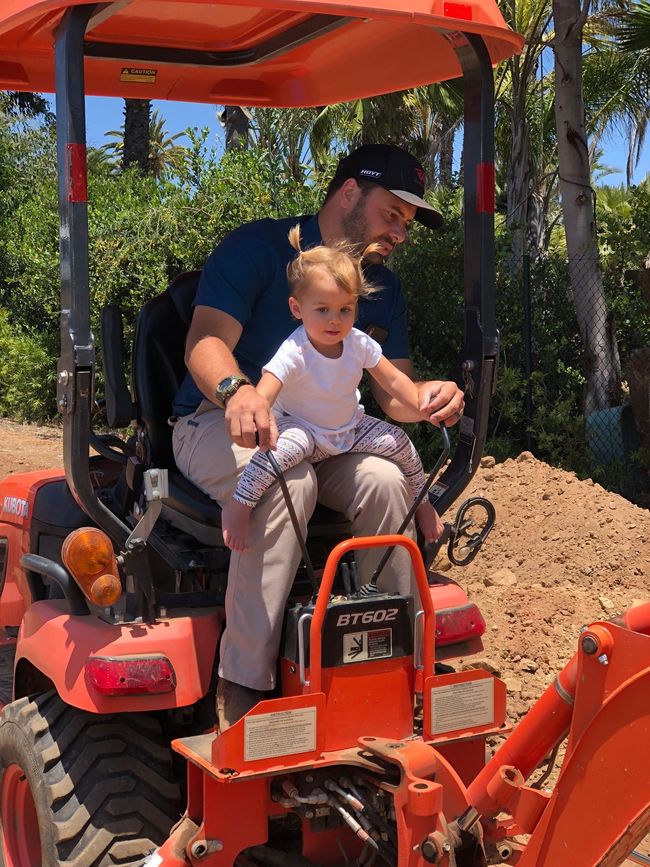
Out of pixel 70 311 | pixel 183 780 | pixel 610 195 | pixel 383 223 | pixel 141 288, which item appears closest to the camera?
pixel 70 311

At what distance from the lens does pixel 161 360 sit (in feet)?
12.9

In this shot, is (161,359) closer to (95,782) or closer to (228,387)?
(228,387)

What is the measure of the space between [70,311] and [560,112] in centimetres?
814

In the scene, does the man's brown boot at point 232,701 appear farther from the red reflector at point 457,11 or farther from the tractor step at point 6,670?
the red reflector at point 457,11

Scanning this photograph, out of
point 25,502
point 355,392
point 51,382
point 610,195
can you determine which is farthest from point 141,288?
point 610,195

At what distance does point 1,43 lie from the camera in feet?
12.7

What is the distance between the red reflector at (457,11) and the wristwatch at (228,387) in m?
1.13

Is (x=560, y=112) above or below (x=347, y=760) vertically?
above

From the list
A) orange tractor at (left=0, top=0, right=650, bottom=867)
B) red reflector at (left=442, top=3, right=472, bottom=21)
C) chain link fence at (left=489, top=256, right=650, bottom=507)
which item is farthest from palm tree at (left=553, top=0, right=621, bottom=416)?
red reflector at (left=442, top=3, right=472, bottom=21)

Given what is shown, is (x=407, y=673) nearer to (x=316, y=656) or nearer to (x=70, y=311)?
(x=316, y=656)

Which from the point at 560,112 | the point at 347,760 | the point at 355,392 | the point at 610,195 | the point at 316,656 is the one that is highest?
the point at 610,195

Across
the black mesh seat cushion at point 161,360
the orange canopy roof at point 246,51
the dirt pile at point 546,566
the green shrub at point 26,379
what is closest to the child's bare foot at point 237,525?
the black mesh seat cushion at point 161,360

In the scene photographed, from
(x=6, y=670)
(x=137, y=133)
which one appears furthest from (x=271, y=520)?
(x=137, y=133)

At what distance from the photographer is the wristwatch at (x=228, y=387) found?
312 cm
